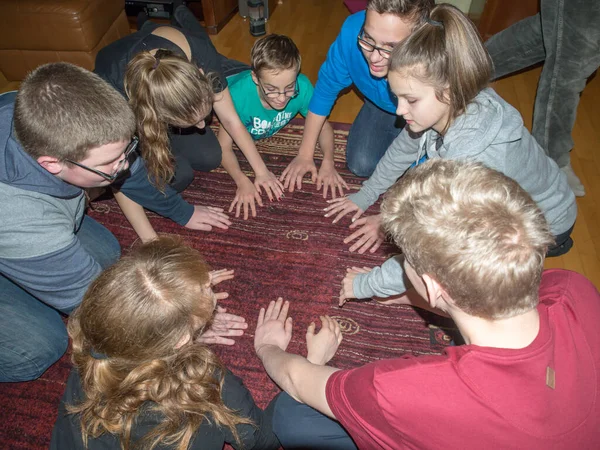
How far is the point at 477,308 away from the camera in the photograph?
0.77 m

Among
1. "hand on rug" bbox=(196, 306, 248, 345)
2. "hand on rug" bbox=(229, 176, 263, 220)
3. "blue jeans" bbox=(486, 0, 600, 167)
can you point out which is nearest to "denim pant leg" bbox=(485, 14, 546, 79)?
"blue jeans" bbox=(486, 0, 600, 167)

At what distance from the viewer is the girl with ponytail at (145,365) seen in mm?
896

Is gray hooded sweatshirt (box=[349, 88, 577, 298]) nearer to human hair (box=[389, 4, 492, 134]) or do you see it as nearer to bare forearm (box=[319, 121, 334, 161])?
human hair (box=[389, 4, 492, 134])

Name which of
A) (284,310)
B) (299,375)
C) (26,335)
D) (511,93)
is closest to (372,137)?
(284,310)

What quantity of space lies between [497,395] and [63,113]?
3.66 ft

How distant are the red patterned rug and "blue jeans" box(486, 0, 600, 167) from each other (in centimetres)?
93

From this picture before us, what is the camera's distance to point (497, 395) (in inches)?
28.1

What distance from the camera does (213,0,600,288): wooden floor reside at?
1.82m

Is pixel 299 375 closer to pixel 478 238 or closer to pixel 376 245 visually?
pixel 478 238

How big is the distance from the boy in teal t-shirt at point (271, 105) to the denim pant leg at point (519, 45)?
0.95m

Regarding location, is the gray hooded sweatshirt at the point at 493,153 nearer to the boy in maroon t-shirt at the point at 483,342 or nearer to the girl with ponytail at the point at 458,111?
the girl with ponytail at the point at 458,111

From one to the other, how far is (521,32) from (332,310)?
5.20ft

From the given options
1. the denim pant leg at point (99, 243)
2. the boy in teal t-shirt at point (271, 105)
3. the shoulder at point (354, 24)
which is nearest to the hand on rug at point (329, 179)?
the boy in teal t-shirt at point (271, 105)

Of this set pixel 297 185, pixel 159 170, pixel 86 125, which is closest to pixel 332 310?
pixel 297 185
